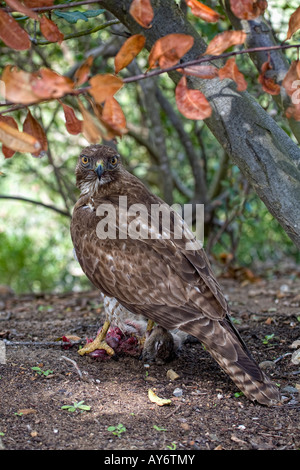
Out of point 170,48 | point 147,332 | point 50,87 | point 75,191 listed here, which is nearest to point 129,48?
point 170,48

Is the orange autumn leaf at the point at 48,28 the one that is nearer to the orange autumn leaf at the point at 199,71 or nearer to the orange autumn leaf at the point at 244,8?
the orange autumn leaf at the point at 199,71

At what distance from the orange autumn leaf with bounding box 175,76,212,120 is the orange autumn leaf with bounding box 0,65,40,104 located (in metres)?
A: 0.70

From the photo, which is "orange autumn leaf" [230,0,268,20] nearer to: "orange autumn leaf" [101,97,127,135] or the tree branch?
"orange autumn leaf" [101,97,127,135]

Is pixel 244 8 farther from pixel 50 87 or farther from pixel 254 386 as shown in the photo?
pixel 254 386

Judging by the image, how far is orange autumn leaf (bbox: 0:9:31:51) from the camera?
99.0 inches

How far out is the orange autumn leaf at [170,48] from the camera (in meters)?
2.47

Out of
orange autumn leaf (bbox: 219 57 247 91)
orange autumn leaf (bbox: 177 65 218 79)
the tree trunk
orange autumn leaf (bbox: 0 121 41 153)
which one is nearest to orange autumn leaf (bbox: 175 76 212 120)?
orange autumn leaf (bbox: 177 65 218 79)

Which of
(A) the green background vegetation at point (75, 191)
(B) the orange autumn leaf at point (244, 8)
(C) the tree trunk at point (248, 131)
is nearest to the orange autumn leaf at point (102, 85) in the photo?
(B) the orange autumn leaf at point (244, 8)

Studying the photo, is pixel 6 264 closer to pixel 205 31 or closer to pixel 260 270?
pixel 260 270

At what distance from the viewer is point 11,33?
2525 mm

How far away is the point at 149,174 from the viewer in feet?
29.4

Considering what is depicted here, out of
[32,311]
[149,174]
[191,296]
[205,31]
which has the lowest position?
[32,311]
